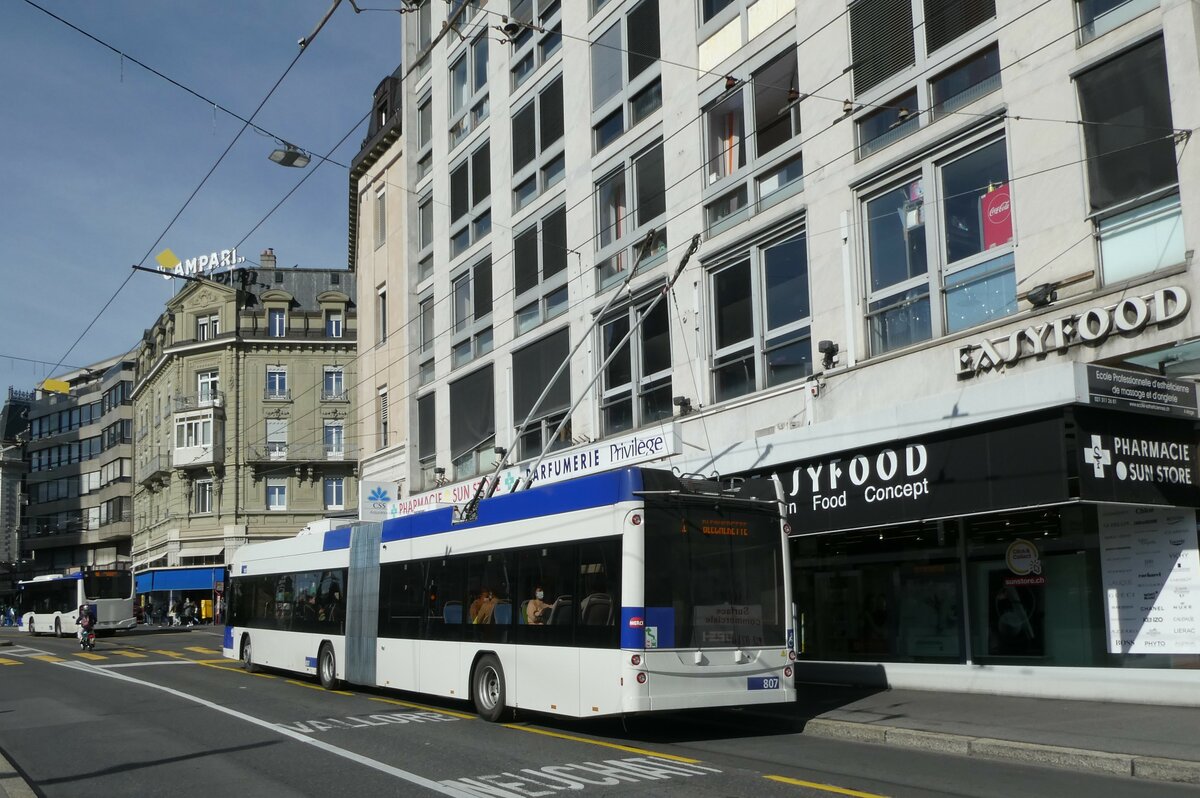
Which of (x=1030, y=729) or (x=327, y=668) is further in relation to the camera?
(x=327, y=668)

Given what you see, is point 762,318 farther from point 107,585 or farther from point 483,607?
point 107,585

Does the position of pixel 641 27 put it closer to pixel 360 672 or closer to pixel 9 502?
pixel 360 672

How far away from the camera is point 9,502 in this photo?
106938 millimetres

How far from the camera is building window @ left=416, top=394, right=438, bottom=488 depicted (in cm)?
3406

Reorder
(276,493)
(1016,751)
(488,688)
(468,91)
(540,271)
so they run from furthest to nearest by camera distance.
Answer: (276,493)
(468,91)
(540,271)
(488,688)
(1016,751)

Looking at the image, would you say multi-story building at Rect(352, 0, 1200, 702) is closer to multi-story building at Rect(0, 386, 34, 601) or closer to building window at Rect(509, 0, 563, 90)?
building window at Rect(509, 0, 563, 90)

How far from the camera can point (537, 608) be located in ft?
47.9

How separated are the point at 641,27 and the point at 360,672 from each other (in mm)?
14342

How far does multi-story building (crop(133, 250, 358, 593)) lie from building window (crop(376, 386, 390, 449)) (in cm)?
2692

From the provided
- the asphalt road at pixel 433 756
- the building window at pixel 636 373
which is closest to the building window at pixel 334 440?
the building window at pixel 636 373

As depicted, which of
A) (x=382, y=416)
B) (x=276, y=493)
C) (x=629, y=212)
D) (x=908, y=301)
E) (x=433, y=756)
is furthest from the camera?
(x=276, y=493)

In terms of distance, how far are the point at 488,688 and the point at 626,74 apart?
47.9ft

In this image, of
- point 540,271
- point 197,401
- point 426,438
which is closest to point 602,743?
→ point 540,271

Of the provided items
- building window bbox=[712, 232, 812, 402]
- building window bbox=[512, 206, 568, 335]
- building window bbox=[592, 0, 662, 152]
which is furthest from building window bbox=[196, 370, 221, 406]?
building window bbox=[712, 232, 812, 402]
